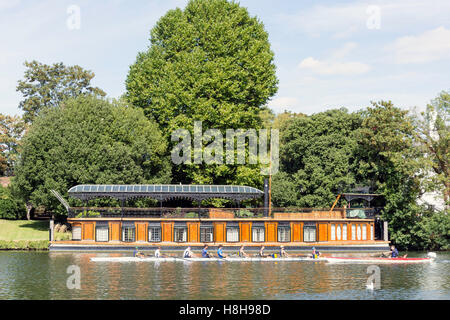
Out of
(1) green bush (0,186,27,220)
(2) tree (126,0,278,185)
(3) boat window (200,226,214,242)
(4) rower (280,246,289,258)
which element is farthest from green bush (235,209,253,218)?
(1) green bush (0,186,27,220)

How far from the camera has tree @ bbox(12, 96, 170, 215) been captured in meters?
61.0

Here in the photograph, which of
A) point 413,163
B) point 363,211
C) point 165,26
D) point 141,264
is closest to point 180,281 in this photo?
point 141,264

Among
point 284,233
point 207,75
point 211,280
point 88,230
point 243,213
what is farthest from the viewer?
point 207,75

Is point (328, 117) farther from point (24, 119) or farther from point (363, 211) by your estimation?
point (24, 119)

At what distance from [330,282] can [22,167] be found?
38.6 m

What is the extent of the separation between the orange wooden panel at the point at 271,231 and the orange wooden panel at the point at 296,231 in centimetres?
177

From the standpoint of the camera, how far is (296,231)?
5694cm

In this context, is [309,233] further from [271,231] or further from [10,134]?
[10,134]

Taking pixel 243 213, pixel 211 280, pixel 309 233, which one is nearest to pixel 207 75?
pixel 243 213

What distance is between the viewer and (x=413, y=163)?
58.4m

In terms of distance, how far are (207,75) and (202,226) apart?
18326 mm

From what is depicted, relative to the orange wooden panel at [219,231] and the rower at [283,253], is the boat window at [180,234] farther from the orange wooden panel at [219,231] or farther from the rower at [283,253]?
the rower at [283,253]

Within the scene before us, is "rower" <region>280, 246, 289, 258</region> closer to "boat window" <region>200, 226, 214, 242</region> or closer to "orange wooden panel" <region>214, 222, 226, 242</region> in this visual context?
"orange wooden panel" <region>214, 222, 226, 242</region>

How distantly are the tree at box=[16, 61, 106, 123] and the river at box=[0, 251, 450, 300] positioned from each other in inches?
1734
